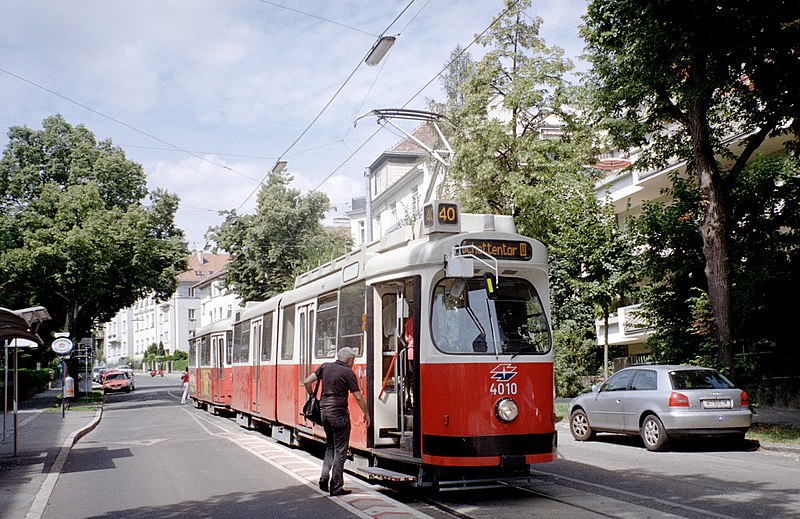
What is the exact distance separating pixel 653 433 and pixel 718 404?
1246 millimetres

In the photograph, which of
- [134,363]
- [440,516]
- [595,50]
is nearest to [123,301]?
[595,50]

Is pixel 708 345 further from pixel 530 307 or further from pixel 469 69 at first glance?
pixel 469 69

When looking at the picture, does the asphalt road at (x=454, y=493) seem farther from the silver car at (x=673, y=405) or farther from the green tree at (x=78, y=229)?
the green tree at (x=78, y=229)

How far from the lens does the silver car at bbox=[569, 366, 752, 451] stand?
14594 mm

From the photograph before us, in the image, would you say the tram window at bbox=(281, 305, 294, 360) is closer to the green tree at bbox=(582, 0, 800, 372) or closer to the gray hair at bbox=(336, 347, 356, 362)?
the gray hair at bbox=(336, 347, 356, 362)

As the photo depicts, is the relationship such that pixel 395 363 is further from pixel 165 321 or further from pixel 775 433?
pixel 165 321

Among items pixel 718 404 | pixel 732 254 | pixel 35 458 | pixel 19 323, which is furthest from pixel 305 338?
pixel 732 254

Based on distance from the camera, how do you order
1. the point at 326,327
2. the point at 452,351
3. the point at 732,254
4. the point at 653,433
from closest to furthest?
the point at 452,351 → the point at 326,327 → the point at 653,433 → the point at 732,254

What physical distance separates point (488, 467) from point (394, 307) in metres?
2.43

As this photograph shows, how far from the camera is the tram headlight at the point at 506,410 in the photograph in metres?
9.52

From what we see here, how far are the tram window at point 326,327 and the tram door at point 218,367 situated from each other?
42.7ft

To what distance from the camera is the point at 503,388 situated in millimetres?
9625

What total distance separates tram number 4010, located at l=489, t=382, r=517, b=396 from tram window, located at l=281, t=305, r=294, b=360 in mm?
6854

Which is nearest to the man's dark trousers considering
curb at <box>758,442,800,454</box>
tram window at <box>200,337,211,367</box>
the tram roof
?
the tram roof
